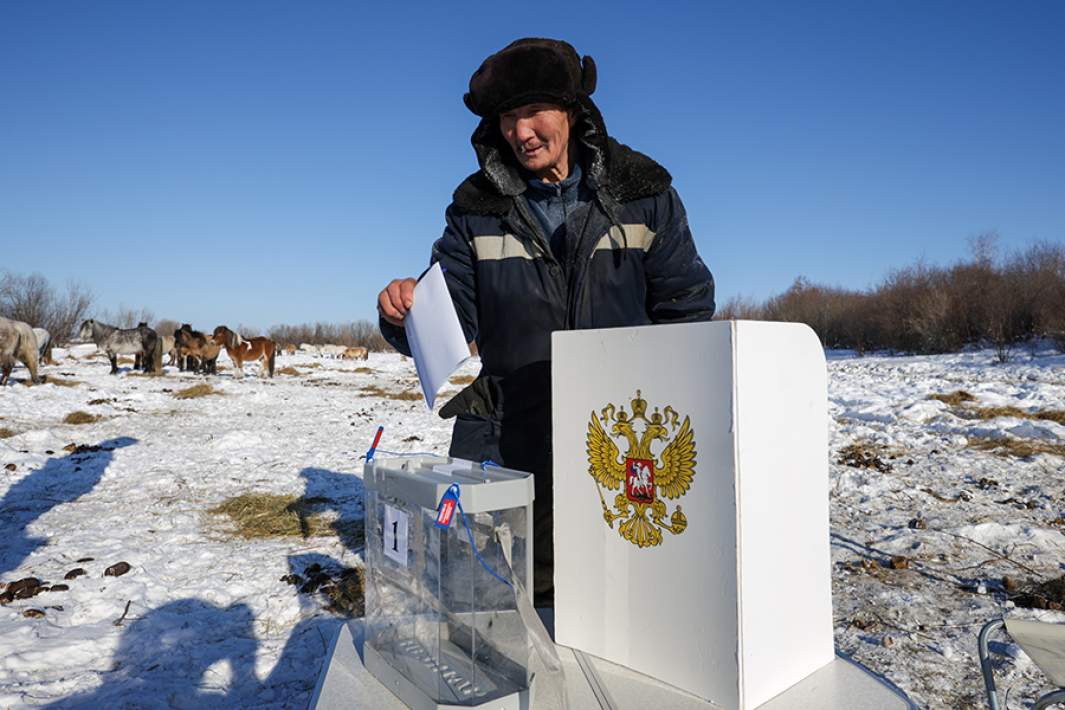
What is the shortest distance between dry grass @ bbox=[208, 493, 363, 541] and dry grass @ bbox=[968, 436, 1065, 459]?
5777mm

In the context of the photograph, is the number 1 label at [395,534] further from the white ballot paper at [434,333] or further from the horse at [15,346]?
the horse at [15,346]

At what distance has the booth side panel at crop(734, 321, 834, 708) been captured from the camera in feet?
3.56

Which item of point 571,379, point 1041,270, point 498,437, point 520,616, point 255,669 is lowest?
point 255,669

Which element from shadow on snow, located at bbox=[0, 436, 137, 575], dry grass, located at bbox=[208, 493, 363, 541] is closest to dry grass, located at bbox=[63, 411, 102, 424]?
shadow on snow, located at bbox=[0, 436, 137, 575]

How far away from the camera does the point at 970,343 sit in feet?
69.2

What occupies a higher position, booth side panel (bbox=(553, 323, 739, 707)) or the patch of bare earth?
booth side panel (bbox=(553, 323, 739, 707))

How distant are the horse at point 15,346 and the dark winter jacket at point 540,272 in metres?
15.6

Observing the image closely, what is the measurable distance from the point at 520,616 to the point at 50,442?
27.2 feet

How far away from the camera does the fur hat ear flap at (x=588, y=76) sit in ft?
5.99

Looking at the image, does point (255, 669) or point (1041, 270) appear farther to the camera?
point (1041, 270)

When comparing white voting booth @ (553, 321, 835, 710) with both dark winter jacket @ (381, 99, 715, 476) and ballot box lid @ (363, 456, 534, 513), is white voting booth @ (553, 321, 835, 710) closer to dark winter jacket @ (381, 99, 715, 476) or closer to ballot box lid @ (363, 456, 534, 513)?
ballot box lid @ (363, 456, 534, 513)

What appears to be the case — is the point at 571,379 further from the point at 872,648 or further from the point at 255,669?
the point at 872,648

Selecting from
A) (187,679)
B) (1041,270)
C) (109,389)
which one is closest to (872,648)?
(187,679)

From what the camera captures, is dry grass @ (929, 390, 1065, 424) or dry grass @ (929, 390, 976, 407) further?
dry grass @ (929, 390, 976, 407)
